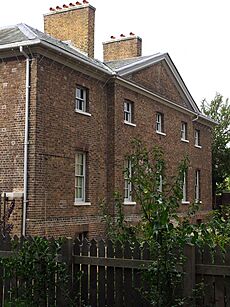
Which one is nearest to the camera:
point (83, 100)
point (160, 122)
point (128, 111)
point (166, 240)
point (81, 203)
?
point (166, 240)

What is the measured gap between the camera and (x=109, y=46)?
88.4 ft

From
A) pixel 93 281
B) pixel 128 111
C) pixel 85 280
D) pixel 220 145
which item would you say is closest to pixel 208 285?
pixel 93 281

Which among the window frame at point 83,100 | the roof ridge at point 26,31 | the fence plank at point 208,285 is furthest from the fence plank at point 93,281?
the window frame at point 83,100

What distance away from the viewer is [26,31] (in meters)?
16.7

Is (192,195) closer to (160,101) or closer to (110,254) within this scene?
(160,101)

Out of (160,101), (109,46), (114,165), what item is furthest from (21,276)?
(109,46)

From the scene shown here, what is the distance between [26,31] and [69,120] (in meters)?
3.51

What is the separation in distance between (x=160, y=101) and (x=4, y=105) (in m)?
9.94

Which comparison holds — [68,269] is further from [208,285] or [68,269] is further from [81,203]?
[81,203]

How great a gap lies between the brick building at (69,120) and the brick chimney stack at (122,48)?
2116 mm

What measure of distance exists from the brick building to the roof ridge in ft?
0.20

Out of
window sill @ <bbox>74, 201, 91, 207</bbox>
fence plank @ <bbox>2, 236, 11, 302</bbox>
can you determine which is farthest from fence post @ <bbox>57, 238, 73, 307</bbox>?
window sill @ <bbox>74, 201, 91, 207</bbox>

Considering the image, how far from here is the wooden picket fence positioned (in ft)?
19.6

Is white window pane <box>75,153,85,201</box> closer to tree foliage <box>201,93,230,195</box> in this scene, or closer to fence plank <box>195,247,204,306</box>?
fence plank <box>195,247,204,306</box>
